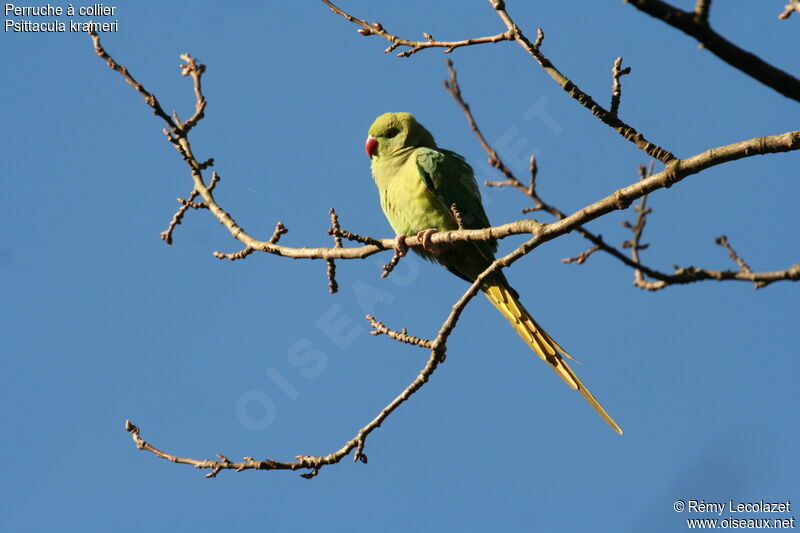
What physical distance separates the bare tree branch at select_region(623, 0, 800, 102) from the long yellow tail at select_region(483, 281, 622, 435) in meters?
2.10

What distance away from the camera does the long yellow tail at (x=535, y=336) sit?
3797mm

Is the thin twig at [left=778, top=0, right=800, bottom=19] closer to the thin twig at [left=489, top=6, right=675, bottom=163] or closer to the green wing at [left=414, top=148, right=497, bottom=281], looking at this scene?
the thin twig at [left=489, top=6, right=675, bottom=163]

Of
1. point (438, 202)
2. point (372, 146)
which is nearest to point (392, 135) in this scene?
point (372, 146)

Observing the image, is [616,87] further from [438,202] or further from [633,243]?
[438,202]

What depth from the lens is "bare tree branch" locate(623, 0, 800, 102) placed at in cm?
150

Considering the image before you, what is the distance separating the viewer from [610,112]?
8.75ft

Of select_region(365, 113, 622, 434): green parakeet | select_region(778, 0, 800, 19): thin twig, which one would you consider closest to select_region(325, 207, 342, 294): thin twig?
select_region(365, 113, 622, 434): green parakeet

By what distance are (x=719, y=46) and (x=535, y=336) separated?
2968mm

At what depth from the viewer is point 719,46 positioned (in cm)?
156

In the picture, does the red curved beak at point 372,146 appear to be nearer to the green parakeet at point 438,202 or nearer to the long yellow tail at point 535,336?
the green parakeet at point 438,202

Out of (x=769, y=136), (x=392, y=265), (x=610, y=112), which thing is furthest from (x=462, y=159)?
(x=769, y=136)

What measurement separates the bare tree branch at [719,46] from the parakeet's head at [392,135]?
14.3 feet

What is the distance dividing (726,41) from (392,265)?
2.42 meters

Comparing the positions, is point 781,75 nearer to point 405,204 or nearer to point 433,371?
point 433,371
